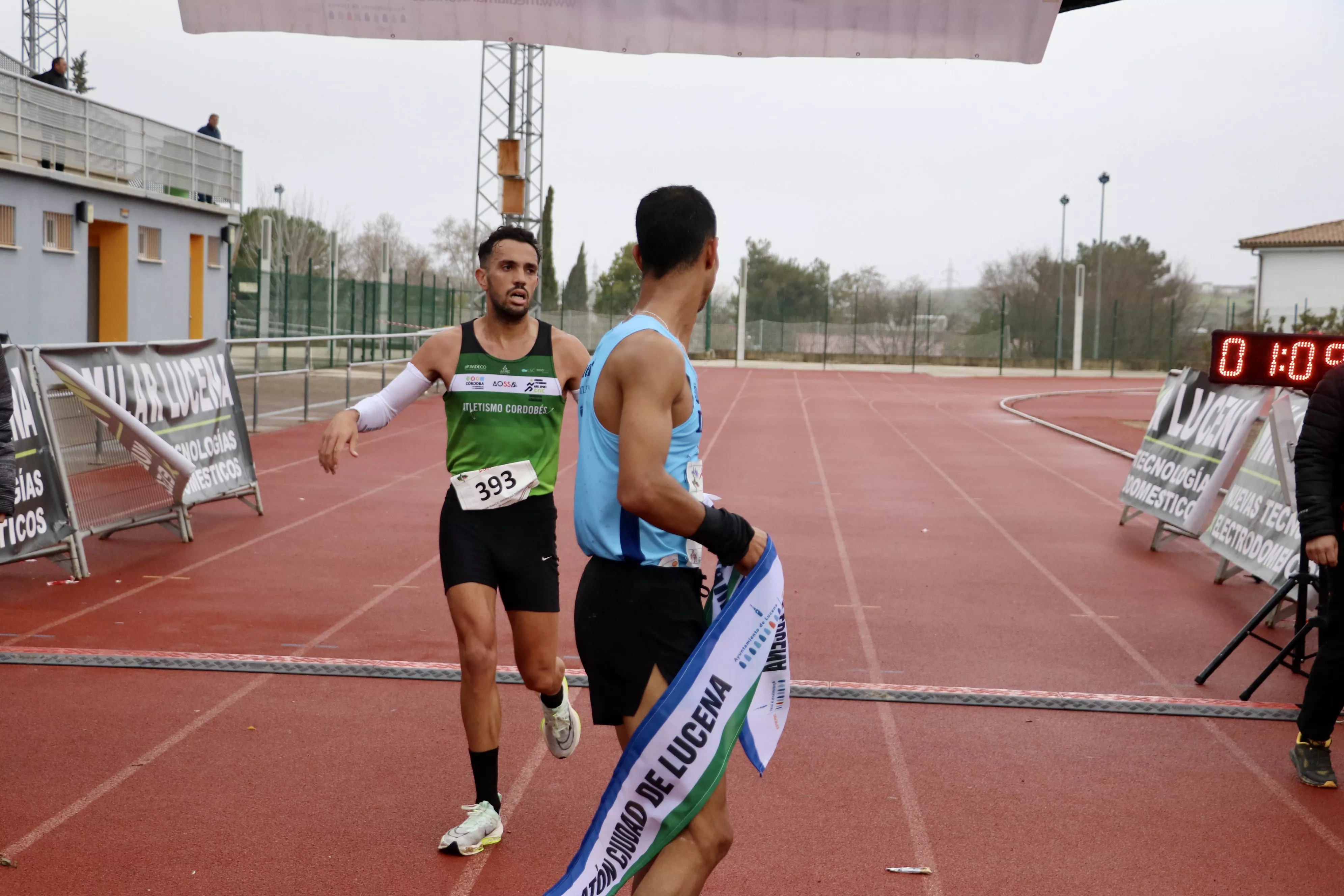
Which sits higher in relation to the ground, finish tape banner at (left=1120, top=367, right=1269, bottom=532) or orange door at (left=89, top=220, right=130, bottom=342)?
orange door at (left=89, top=220, right=130, bottom=342)

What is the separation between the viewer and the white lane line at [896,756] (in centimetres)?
417

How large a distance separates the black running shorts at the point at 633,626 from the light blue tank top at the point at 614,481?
0.12 feet

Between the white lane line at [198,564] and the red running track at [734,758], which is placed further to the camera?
the white lane line at [198,564]

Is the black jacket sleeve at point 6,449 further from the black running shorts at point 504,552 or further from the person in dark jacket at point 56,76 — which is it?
the person in dark jacket at point 56,76

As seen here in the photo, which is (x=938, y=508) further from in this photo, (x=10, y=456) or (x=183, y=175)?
(x=183, y=175)

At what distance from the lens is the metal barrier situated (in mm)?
16062

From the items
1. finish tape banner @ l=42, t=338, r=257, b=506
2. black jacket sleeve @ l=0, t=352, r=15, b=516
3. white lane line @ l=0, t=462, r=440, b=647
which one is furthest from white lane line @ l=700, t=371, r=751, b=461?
black jacket sleeve @ l=0, t=352, r=15, b=516

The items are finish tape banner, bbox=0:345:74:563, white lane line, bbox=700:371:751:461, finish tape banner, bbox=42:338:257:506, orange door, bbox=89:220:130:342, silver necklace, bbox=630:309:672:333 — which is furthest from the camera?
orange door, bbox=89:220:130:342

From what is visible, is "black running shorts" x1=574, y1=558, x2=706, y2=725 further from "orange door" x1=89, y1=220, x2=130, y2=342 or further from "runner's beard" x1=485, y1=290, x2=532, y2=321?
"orange door" x1=89, y1=220, x2=130, y2=342

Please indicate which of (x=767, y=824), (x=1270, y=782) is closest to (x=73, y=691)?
(x=767, y=824)

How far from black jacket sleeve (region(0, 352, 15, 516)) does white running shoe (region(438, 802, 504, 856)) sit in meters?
1.81

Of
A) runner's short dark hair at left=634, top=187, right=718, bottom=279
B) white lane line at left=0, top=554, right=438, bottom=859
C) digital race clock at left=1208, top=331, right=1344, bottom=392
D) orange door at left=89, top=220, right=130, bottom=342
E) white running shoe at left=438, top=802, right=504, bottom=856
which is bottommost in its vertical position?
white lane line at left=0, top=554, right=438, bottom=859

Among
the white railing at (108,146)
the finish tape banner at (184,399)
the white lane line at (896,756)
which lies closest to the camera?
the white lane line at (896,756)

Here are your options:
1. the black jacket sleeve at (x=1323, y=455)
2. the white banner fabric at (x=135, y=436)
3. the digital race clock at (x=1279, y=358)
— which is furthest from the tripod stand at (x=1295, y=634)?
the white banner fabric at (x=135, y=436)
